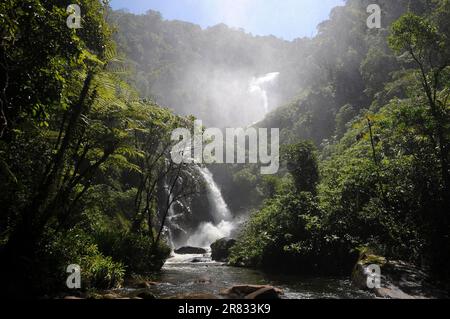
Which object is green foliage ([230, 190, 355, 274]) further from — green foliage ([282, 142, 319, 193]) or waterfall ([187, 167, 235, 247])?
waterfall ([187, 167, 235, 247])

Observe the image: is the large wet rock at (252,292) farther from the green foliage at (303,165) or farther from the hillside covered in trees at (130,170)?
the green foliage at (303,165)

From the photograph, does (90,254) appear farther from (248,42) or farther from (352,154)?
(248,42)

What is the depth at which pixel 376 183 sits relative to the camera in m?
11.9

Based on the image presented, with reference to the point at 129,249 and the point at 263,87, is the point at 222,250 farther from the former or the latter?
the point at 263,87

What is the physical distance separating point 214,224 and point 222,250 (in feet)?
51.1

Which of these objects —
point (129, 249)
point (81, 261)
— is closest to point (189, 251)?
point (129, 249)

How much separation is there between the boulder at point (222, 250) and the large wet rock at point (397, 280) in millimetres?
14662

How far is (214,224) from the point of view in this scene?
39875mm

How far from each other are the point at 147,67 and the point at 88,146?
98722 millimetres

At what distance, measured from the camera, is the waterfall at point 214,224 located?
36719 millimetres

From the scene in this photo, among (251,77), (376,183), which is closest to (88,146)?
(376,183)

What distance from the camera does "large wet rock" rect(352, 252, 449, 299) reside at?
7.62 metres

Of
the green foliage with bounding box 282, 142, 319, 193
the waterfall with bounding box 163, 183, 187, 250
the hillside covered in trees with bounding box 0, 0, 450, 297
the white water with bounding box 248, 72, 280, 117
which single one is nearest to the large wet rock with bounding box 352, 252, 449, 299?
the hillside covered in trees with bounding box 0, 0, 450, 297
